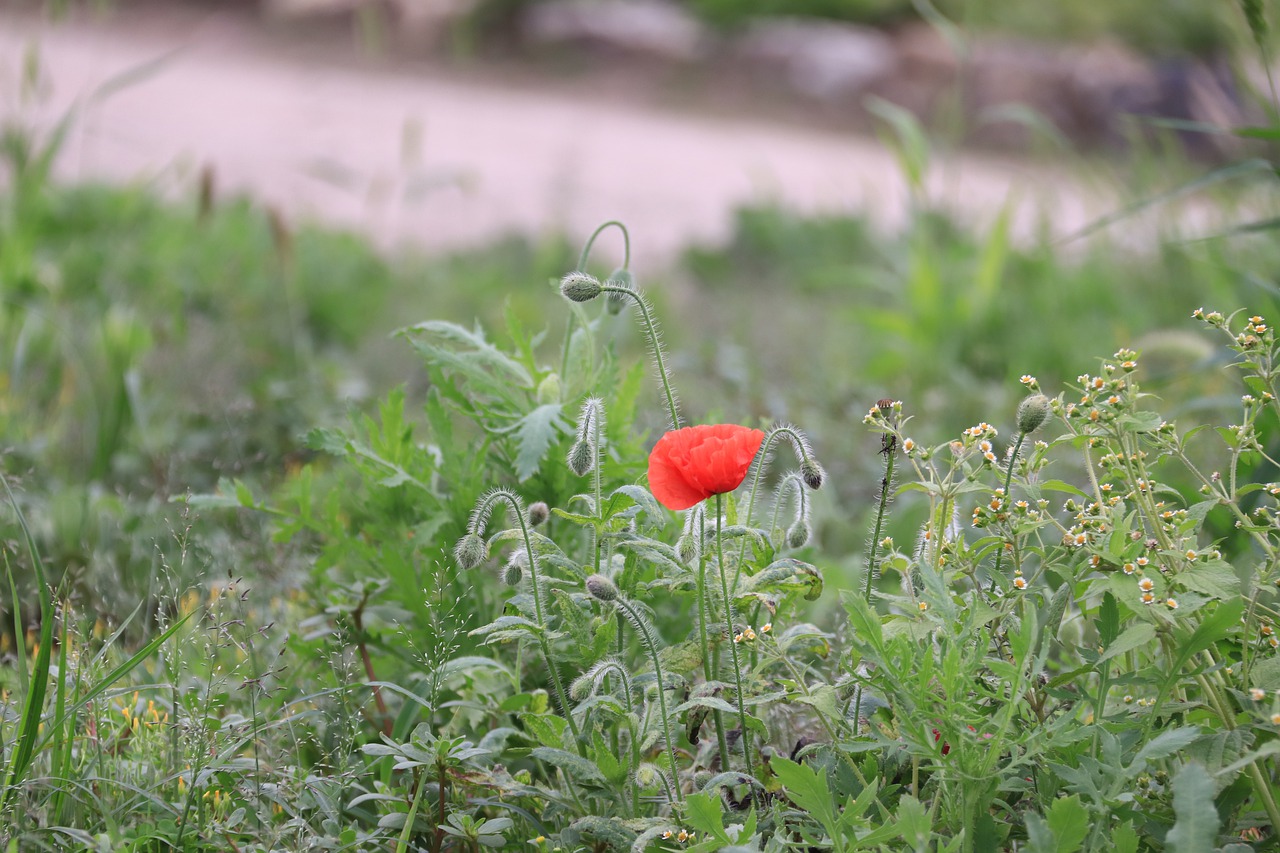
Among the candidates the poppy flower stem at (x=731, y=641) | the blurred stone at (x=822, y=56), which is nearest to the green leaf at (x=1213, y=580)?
the poppy flower stem at (x=731, y=641)

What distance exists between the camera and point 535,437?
65.4 inches

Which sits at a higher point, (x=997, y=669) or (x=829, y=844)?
(x=997, y=669)

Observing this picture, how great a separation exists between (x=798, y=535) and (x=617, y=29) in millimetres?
11170

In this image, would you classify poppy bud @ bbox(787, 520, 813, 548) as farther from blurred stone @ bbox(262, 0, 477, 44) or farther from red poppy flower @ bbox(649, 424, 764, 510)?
blurred stone @ bbox(262, 0, 477, 44)

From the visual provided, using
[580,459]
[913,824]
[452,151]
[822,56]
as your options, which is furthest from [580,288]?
[822,56]

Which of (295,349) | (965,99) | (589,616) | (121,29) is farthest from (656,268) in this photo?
(121,29)

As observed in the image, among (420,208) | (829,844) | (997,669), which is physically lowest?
(420,208)

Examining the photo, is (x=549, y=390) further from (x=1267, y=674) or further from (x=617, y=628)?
(x=1267, y=674)

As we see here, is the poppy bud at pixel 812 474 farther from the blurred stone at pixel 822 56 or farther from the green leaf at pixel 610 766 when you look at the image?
the blurred stone at pixel 822 56

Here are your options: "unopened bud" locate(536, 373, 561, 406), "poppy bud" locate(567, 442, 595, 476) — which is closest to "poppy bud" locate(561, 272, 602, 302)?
"poppy bud" locate(567, 442, 595, 476)

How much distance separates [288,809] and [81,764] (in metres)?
0.37

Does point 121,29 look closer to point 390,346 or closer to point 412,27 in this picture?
point 412,27

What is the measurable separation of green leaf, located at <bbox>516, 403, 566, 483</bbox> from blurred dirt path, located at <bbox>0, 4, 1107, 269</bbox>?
303 cm

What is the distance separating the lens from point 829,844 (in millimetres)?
1243
